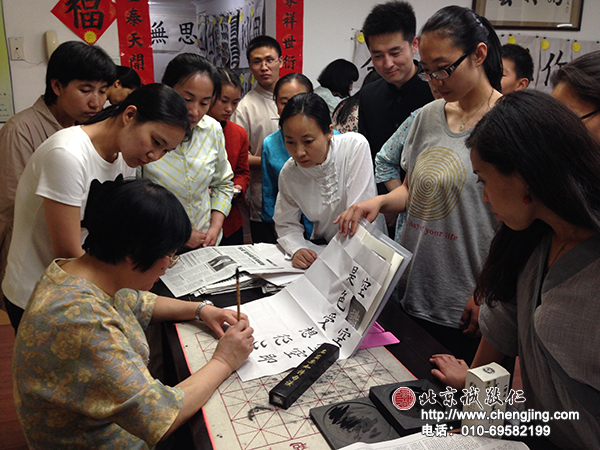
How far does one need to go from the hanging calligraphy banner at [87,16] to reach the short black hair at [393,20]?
1.91 meters

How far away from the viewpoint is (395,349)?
3.54ft

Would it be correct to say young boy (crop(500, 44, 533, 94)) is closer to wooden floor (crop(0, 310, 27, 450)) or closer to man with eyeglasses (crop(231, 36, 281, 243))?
man with eyeglasses (crop(231, 36, 281, 243))

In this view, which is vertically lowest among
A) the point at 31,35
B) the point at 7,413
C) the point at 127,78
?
the point at 7,413

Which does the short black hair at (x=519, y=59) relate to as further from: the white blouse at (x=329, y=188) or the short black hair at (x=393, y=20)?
the white blouse at (x=329, y=188)

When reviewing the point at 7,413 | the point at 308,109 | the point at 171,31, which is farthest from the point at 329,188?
the point at 171,31

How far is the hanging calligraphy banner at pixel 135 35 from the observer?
302 cm

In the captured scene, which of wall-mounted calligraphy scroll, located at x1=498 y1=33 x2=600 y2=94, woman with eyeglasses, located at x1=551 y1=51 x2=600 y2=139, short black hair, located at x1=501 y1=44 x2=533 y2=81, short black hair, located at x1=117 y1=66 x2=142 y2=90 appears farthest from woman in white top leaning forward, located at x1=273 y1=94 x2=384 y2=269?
wall-mounted calligraphy scroll, located at x1=498 y1=33 x2=600 y2=94

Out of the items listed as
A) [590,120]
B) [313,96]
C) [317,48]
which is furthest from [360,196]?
[317,48]

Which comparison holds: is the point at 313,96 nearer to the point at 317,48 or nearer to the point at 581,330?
the point at 581,330

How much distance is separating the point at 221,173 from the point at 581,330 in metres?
1.53

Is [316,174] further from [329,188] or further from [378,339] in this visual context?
[378,339]

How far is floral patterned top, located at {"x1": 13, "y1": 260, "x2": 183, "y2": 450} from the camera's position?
0.82m

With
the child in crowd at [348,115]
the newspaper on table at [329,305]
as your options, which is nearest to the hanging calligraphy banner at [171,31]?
the child in crowd at [348,115]

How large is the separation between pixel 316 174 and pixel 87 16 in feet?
7.25
